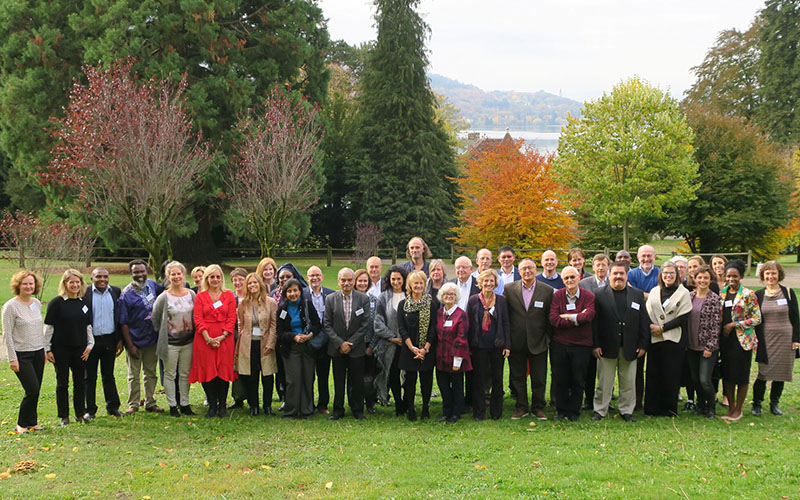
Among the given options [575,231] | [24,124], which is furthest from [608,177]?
[24,124]

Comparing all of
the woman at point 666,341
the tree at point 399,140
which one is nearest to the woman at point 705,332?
the woman at point 666,341

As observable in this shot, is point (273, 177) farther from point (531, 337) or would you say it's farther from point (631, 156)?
point (631, 156)

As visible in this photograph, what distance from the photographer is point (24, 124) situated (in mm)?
20781

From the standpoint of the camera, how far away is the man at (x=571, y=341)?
22.0 ft

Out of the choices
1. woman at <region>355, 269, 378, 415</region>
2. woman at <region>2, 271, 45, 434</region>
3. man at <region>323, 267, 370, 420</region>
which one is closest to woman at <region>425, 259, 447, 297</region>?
woman at <region>355, 269, 378, 415</region>

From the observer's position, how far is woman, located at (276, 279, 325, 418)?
7.00 metres

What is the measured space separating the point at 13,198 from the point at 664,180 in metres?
27.9

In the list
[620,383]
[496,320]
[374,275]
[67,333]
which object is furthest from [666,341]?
[67,333]

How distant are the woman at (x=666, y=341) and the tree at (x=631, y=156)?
16056 mm

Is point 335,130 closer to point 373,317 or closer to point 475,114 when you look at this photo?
point 373,317

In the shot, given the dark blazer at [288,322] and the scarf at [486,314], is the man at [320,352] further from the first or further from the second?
the scarf at [486,314]

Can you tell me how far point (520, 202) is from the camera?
24688 mm

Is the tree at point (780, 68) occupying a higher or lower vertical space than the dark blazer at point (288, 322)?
higher

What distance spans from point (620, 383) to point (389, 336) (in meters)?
2.60
